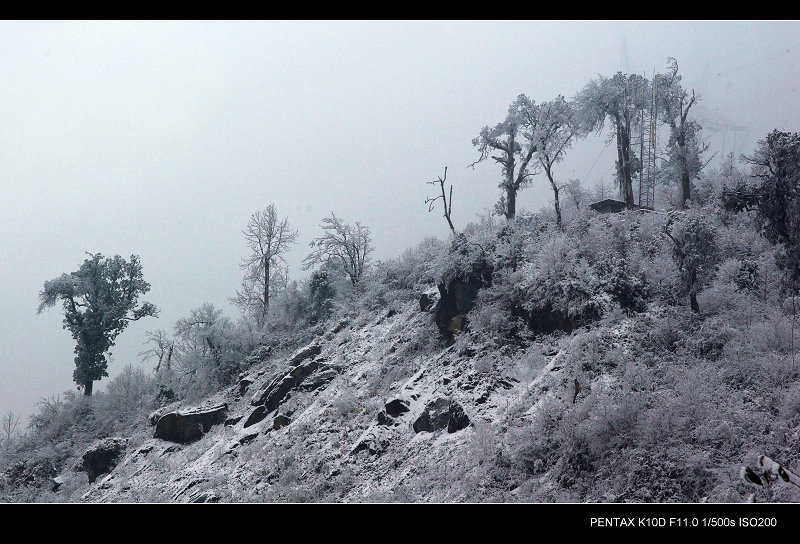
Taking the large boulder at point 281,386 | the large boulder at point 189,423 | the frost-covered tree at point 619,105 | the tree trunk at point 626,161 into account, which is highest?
the frost-covered tree at point 619,105

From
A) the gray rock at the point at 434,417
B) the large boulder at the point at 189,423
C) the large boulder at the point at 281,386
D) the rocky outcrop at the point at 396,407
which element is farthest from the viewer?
the large boulder at the point at 189,423

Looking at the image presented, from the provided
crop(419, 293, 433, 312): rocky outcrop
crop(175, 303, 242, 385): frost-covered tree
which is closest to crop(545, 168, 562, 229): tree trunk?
crop(419, 293, 433, 312): rocky outcrop

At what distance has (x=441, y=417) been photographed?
15461 mm

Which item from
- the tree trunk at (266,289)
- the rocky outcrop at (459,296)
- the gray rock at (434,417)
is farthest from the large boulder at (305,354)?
the tree trunk at (266,289)

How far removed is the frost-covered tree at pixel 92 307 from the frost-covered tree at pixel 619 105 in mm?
35706

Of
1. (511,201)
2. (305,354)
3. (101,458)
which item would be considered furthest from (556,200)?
(101,458)

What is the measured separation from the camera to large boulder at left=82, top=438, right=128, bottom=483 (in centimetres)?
2322

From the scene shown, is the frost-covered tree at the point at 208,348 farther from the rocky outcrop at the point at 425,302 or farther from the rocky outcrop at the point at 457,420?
the rocky outcrop at the point at 457,420

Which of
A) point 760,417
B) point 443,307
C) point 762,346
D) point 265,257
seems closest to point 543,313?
point 443,307

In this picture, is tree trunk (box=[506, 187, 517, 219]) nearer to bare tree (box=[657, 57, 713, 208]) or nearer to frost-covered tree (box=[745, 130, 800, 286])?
bare tree (box=[657, 57, 713, 208])

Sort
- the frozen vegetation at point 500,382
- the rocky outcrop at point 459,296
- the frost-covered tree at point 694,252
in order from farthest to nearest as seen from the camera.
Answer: the rocky outcrop at point 459,296 < the frost-covered tree at point 694,252 < the frozen vegetation at point 500,382

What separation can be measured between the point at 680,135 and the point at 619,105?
181 inches

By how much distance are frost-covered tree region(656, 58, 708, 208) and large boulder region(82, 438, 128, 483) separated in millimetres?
36114

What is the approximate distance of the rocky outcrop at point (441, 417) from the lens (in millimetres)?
14812
